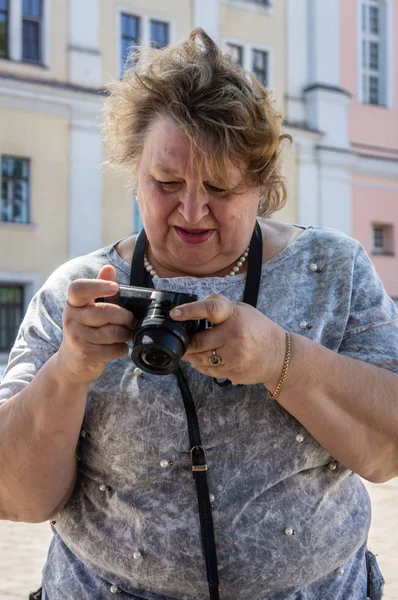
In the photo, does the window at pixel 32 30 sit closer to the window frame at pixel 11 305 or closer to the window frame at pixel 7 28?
the window frame at pixel 7 28

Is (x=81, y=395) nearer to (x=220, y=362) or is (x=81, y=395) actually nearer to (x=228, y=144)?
(x=220, y=362)

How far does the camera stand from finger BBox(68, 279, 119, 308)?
141 cm

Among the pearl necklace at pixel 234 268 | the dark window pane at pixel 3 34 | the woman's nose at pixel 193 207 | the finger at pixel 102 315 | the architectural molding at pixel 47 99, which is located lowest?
the finger at pixel 102 315

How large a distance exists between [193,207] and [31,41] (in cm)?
1547

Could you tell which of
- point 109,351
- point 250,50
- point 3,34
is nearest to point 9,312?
point 3,34

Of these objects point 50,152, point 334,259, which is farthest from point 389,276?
point 334,259

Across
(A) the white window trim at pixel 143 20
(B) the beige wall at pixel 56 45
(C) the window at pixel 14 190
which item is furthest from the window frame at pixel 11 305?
(A) the white window trim at pixel 143 20

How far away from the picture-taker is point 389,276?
20.2 meters

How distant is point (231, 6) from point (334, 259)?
697 inches

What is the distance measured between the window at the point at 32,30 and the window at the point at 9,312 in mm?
4326

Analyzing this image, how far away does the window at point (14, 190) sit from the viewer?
50.3 feet

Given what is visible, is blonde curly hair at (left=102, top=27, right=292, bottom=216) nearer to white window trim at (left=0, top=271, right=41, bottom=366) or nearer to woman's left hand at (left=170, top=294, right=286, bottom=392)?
woman's left hand at (left=170, top=294, right=286, bottom=392)

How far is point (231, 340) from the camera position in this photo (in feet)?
4.63

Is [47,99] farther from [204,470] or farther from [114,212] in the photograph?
[204,470]
